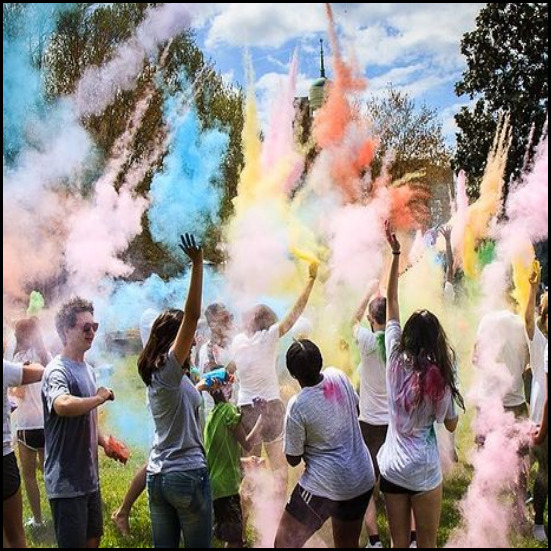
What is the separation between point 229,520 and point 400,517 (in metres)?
1.13

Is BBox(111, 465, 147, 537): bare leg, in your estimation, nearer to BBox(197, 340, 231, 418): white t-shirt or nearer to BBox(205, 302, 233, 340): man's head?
BBox(197, 340, 231, 418): white t-shirt

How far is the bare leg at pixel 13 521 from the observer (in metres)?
4.01

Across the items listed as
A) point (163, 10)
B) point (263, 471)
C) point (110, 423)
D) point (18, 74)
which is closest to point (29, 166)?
point (18, 74)

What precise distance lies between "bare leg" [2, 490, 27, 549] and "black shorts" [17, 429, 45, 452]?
1336 mm

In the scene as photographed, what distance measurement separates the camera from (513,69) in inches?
258

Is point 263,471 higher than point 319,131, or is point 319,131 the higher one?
point 319,131

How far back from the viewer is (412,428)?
3.87 meters

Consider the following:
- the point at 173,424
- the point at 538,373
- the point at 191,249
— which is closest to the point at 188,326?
the point at 191,249

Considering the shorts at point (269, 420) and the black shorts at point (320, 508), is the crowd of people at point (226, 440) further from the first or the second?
the shorts at point (269, 420)

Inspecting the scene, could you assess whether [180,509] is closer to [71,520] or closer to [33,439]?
[71,520]

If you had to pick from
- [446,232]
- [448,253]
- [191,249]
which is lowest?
[191,249]

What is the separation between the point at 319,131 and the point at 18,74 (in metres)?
2.50

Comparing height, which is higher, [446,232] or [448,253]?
[446,232]

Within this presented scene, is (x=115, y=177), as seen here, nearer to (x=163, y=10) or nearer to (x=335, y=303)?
(x=163, y=10)
